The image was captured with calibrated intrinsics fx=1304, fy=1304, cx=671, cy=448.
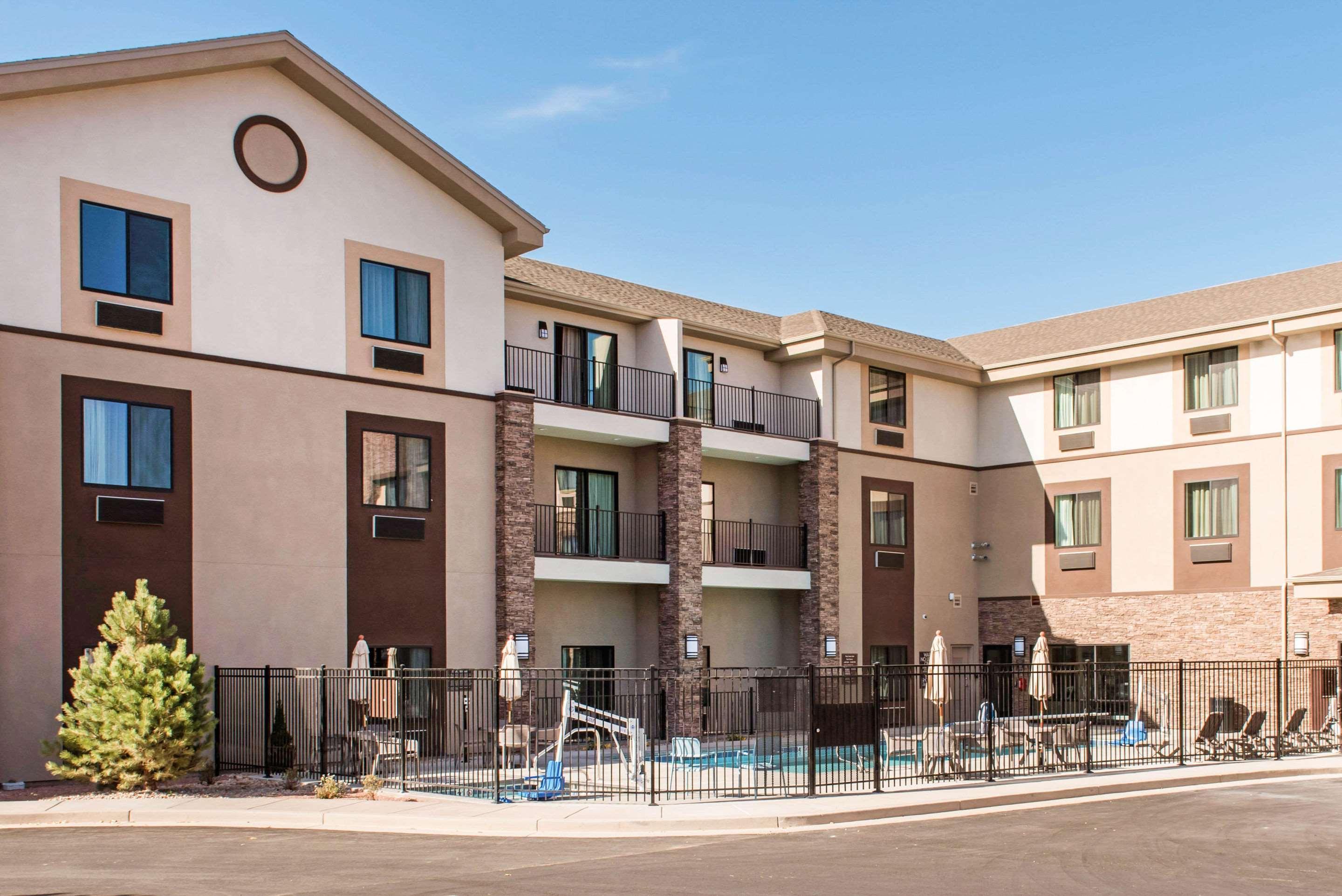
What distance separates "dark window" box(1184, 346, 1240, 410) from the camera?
29.3 m

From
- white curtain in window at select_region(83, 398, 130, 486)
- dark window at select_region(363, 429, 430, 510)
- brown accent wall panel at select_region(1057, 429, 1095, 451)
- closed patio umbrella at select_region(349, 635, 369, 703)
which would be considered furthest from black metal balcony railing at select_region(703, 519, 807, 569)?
white curtain in window at select_region(83, 398, 130, 486)

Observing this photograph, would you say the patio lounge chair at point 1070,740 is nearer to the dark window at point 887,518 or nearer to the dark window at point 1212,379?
the dark window at point 887,518

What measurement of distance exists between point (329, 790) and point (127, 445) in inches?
258

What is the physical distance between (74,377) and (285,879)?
1064 cm

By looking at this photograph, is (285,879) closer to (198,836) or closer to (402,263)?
(198,836)

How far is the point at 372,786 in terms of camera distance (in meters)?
16.9

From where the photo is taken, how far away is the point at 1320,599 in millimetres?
27031

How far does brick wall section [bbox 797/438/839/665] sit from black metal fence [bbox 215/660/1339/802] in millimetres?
5006

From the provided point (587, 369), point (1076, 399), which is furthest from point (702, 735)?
point (1076, 399)

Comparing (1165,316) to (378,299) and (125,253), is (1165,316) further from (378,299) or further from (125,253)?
(125,253)

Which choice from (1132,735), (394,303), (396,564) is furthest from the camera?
(394,303)

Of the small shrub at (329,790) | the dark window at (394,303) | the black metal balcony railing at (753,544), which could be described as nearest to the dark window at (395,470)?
the dark window at (394,303)

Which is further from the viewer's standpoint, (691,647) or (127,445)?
(691,647)

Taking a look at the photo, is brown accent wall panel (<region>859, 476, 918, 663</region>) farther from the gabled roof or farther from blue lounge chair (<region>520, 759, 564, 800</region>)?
blue lounge chair (<region>520, 759, 564, 800</region>)
